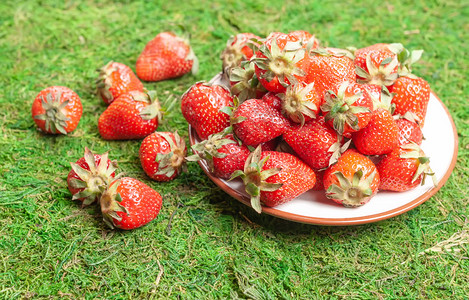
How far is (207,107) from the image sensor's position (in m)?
1.87

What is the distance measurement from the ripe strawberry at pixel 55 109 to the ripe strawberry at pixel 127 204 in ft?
1.82

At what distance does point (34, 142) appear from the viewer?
227 cm

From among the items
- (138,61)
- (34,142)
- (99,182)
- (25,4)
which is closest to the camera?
(99,182)

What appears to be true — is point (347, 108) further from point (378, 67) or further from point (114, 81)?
point (114, 81)

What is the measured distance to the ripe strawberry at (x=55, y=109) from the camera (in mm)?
2195

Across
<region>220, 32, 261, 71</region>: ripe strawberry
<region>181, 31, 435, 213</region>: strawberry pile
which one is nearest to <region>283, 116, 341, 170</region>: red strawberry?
<region>181, 31, 435, 213</region>: strawberry pile

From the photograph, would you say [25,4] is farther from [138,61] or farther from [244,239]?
[244,239]

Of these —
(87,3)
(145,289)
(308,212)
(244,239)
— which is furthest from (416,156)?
(87,3)

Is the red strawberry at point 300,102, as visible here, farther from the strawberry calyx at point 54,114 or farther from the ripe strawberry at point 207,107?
the strawberry calyx at point 54,114

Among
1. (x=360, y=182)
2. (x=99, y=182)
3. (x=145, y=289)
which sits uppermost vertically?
(x=360, y=182)

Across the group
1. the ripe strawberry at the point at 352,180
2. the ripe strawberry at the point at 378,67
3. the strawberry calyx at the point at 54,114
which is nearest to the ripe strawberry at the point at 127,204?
the strawberry calyx at the point at 54,114

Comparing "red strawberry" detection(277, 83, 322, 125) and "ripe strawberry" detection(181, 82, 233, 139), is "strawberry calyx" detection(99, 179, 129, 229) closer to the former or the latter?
"ripe strawberry" detection(181, 82, 233, 139)

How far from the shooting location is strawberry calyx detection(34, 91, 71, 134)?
2.19 meters

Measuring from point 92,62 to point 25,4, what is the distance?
2.48 ft
